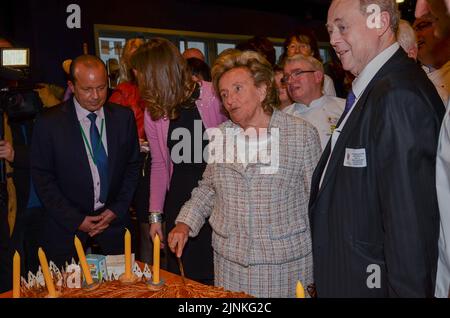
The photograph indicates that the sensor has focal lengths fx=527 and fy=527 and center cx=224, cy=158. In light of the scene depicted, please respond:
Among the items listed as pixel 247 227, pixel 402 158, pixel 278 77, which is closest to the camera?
pixel 402 158

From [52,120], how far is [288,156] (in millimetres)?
1429

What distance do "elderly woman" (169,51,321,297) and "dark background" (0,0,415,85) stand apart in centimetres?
265

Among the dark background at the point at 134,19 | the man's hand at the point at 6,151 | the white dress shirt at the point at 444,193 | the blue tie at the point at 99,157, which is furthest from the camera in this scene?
the dark background at the point at 134,19

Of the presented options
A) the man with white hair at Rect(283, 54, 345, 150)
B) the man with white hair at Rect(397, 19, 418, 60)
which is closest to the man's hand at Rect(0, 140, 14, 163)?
the man with white hair at Rect(283, 54, 345, 150)

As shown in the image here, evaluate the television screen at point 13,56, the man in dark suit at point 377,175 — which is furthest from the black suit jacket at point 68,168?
the man in dark suit at point 377,175

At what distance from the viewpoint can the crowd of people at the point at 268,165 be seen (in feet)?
5.09

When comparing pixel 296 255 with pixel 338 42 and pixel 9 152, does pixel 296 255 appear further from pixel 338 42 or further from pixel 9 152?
pixel 9 152

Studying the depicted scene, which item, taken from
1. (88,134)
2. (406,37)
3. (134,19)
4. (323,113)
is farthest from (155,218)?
(134,19)

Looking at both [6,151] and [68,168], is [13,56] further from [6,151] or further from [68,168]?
[68,168]

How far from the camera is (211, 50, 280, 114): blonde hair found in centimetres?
233

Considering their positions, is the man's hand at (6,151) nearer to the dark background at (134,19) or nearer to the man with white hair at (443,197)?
the dark background at (134,19)

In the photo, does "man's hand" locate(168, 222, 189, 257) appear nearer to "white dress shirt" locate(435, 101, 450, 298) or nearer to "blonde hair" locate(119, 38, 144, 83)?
"white dress shirt" locate(435, 101, 450, 298)

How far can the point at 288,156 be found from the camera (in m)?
2.23
